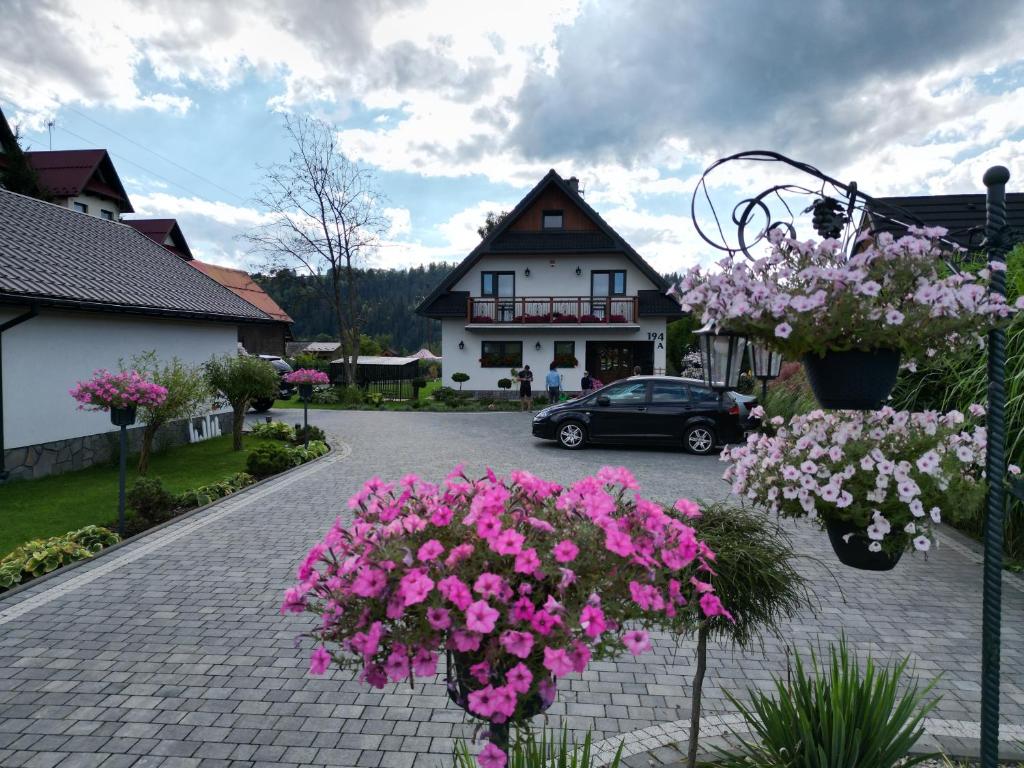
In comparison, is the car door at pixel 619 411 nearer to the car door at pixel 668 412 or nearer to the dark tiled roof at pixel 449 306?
the car door at pixel 668 412

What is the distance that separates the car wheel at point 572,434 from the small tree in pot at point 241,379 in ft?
21.2

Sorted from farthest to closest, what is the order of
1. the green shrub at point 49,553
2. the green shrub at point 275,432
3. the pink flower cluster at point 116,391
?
the green shrub at point 275,432 < the pink flower cluster at point 116,391 < the green shrub at point 49,553

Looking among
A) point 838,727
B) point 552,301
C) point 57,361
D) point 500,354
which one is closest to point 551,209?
point 552,301

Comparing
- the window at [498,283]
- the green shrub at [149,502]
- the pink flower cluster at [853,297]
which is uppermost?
the window at [498,283]

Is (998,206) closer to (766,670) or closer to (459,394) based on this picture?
(766,670)

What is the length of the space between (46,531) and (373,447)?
24.2ft

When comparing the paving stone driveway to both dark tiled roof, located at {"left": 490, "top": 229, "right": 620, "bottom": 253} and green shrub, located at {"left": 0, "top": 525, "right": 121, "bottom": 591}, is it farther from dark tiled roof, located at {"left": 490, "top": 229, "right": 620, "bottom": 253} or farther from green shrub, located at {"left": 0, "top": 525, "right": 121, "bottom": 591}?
dark tiled roof, located at {"left": 490, "top": 229, "right": 620, "bottom": 253}

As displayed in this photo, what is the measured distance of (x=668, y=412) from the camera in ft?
42.5

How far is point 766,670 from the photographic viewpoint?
408 centimetres

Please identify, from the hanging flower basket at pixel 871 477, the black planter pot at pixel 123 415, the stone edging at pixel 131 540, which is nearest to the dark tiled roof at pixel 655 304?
the stone edging at pixel 131 540

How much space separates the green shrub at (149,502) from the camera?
7.63 m

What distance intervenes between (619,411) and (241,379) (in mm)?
8133

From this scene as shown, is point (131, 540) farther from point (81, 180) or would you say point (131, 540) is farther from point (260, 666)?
point (81, 180)

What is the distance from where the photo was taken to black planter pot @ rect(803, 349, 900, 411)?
220cm
